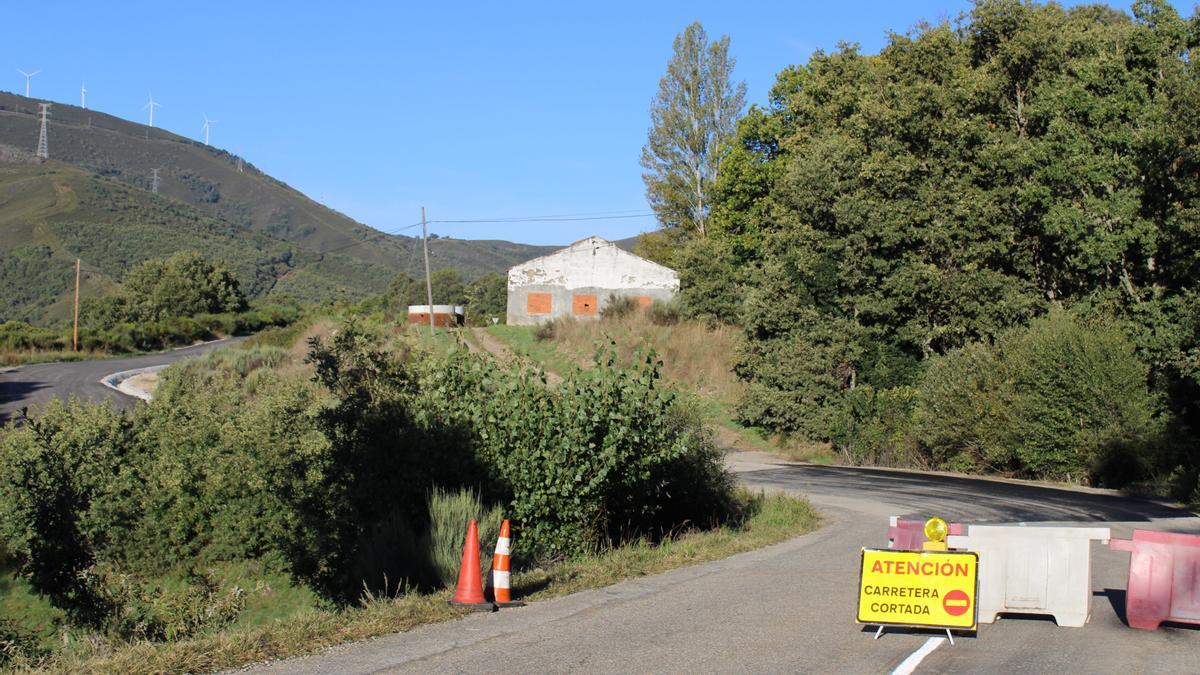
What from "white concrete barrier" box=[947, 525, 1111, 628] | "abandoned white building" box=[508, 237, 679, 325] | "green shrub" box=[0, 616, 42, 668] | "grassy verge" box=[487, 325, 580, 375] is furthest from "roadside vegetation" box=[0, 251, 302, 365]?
"white concrete barrier" box=[947, 525, 1111, 628]

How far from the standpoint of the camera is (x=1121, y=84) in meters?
34.4

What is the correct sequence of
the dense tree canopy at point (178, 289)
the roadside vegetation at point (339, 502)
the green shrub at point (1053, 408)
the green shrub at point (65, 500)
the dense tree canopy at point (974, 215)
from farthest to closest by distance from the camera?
the dense tree canopy at point (178, 289), the dense tree canopy at point (974, 215), the green shrub at point (1053, 408), the green shrub at point (65, 500), the roadside vegetation at point (339, 502)

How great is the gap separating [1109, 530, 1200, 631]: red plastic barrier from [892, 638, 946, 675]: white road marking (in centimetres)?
196

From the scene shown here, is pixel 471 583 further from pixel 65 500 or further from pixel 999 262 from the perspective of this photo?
pixel 999 262

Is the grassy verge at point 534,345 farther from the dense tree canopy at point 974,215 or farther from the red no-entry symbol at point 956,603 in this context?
the red no-entry symbol at point 956,603

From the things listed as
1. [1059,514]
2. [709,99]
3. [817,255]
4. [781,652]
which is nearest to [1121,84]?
[817,255]

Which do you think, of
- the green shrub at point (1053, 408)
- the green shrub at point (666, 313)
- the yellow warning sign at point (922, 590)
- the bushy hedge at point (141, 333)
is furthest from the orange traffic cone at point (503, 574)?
the bushy hedge at point (141, 333)

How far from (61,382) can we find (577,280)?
29.3 m

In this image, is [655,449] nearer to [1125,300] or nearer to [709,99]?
[1125,300]

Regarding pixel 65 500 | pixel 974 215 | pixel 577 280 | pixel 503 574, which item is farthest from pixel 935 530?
pixel 577 280

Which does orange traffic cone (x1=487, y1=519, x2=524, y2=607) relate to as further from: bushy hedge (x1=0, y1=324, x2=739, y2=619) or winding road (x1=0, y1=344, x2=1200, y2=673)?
bushy hedge (x1=0, y1=324, x2=739, y2=619)

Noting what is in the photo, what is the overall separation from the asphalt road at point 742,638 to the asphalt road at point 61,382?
30.8 meters

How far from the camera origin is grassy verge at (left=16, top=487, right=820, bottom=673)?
741 centimetres

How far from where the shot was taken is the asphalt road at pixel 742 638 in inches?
302
